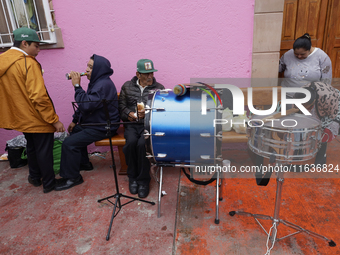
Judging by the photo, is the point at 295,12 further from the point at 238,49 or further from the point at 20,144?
the point at 20,144

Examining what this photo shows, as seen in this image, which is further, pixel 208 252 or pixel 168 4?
pixel 168 4

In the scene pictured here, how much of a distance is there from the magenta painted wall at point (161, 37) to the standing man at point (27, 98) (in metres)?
0.88

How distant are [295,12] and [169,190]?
3.29 metres

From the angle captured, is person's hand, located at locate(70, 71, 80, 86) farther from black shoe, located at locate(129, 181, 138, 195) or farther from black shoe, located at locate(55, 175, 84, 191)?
black shoe, located at locate(129, 181, 138, 195)

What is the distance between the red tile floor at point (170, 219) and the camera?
2277mm

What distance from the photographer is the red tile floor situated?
228 centimetres

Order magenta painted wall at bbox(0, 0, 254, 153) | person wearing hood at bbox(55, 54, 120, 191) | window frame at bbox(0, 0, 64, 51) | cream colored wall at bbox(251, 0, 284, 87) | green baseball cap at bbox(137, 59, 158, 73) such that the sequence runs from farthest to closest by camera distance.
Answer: window frame at bbox(0, 0, 64, 51) → magenta painted wall at bbox(0, 0, 254, 153) → cream colored wall at bbox(251, 0, 284, 87) → green baseball cap at bbox(137, 59, 158, 73) → person wearing hood at bbox(55, 54, 120, 191)

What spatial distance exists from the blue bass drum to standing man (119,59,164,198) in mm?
384

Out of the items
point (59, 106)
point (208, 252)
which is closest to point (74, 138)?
point (59, 106)

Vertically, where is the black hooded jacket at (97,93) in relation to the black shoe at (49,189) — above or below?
above

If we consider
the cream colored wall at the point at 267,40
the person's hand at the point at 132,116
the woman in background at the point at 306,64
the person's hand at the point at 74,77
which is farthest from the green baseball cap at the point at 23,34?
the woman in background at the point at 306,64

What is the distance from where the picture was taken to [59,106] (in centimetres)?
409

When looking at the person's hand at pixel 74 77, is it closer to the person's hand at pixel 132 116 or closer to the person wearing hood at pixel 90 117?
the person wearing hood at pixel 90 117

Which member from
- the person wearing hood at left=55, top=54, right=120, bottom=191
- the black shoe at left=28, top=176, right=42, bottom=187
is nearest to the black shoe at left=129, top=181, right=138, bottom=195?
the person wearing hood at left=55, top=54, right=120, bottom=191
